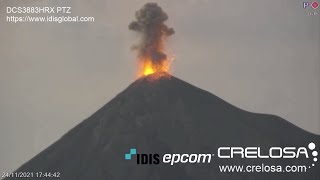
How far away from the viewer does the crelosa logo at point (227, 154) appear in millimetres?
3375

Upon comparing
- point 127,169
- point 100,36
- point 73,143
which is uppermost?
point 100,36

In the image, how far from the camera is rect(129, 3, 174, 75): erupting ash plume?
3418 mm

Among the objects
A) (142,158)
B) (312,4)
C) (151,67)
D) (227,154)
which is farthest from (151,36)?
(312,4)

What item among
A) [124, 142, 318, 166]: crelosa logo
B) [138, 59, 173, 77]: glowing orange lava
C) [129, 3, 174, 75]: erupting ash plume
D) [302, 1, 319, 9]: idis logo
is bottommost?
[124, 142, 318, 166]: crelosa logo

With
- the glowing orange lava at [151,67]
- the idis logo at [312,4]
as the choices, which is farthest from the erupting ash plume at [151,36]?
the idis logo at [312,4]

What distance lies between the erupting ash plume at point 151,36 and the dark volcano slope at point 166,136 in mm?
171

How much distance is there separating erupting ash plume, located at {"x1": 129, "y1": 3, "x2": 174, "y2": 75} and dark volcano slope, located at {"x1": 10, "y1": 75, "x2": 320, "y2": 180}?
17 centimetres

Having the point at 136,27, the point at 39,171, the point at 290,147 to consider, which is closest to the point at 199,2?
the point at 136,27

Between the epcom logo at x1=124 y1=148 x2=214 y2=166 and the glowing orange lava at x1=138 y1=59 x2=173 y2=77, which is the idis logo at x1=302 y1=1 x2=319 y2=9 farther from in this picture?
the epcom logo at x1=124 y1=148 x2=214 y2=166

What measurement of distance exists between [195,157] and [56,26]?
1.66m

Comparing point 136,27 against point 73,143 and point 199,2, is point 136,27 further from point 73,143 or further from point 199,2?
point 73,143

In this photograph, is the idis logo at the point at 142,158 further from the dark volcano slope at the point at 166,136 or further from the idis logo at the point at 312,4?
the idis logo at the point at 312,4

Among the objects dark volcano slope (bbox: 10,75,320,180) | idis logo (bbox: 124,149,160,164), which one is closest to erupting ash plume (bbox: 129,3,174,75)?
dark volcano slope (bbox: 10,75,320,180)

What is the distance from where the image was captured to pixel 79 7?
11.3 ft
